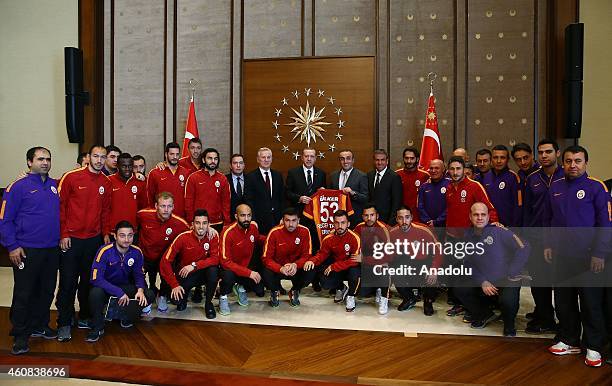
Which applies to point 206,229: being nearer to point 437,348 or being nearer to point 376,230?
point 376,230

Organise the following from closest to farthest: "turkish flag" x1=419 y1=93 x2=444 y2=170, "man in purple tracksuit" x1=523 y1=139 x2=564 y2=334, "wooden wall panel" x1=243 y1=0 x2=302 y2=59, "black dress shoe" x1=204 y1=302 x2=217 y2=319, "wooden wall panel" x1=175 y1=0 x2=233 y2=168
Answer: "man in purple tracksuit" x1=523 y1=139 x2=564 y2=334, "black dress shoe" x1=204 y1=302 x2=217 y2=319, "turkish flag" x1=419 y1=93 x2=444 y2=170, "wooden wall panel" x1=243 y1=0 x2=302 y2=59, "wooden wall panel" x1=175 y1=0 x2=233 y2=168

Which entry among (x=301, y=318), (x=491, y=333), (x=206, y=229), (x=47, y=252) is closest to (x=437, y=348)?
(x=491, y=333)

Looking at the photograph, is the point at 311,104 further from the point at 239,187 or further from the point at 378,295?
the point at 378,295

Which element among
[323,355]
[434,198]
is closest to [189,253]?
[323,355]

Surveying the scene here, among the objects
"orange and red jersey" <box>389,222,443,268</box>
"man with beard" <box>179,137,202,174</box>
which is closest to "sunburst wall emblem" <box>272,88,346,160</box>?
"man with beard" <box>179,137,202,174</box>

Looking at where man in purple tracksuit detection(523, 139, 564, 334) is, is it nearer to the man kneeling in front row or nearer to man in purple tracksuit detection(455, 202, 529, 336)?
man in purple tracksuit detection(455, 202, 529, 336)

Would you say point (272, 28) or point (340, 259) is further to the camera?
point (272, 28)

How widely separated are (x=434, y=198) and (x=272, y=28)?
3.87 metres

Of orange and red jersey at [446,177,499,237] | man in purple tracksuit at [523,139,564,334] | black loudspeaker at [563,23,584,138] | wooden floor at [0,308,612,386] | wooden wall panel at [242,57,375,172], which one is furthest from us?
wooden wall panel at [242,57,375,172]

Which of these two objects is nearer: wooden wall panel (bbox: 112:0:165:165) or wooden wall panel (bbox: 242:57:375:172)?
wooden wall panel (bbox: 242:57:375:172)

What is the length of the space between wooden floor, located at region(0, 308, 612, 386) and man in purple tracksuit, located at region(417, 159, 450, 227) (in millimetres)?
1393

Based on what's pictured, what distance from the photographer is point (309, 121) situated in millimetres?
6859

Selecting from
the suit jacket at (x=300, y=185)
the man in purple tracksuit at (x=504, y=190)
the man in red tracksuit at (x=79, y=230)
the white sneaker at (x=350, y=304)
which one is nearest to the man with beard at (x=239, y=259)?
the suit jacket at (x=300, y=185)

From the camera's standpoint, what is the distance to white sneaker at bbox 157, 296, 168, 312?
450 centimetres
